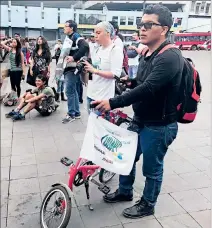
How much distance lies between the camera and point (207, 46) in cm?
3794

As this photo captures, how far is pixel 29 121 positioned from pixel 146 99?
396 cm

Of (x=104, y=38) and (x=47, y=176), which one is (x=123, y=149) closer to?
(x=47, y=176)

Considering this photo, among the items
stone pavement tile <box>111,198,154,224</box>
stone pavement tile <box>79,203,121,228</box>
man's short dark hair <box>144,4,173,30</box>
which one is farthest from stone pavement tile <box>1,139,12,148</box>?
man's short dark hair <box>144,4,173,30</box>

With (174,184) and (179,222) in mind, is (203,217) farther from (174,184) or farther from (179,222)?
(174,184)

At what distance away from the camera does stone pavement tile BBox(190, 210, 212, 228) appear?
2.65m

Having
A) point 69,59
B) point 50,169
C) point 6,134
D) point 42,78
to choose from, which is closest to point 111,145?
point 50,169

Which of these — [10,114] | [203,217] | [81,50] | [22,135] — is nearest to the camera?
[203,217]

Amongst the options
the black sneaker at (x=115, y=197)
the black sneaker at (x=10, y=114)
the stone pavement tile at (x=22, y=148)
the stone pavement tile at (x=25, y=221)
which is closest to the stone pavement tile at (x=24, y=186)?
the stone pavement tile at (x=25, y=221)

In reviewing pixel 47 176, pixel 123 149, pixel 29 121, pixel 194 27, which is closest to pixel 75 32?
pixel 29 121

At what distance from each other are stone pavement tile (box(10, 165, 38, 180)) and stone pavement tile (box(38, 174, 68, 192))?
173 millimetres

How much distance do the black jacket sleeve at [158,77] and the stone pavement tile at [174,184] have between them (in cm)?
145

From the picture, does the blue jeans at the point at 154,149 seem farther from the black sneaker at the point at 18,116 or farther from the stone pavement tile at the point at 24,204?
the black sneaker at the point at 18,116

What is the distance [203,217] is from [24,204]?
1.74 metres

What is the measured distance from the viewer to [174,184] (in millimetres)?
3367
